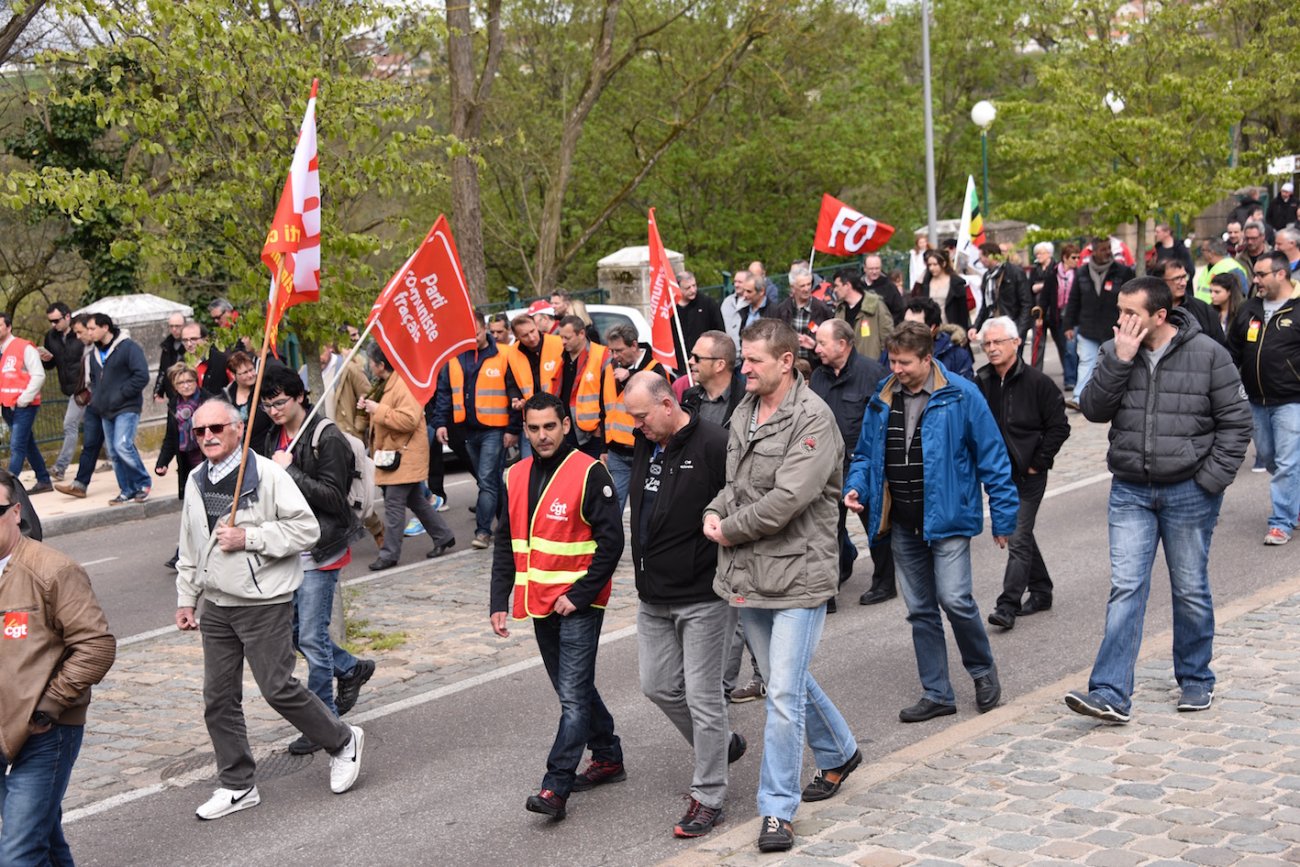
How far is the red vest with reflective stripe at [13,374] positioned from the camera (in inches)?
615

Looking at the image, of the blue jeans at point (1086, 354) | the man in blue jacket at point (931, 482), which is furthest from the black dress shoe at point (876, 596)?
the blue jeans at point (1086, 354)

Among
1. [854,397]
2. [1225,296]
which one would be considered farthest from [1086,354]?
[854,397]

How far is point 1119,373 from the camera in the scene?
6812 mm

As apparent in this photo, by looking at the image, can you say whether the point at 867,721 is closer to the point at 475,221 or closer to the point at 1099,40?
the point at 475,221

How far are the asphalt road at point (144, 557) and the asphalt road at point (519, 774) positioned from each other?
11.5 feet

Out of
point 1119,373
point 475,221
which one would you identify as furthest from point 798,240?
point 1119,373

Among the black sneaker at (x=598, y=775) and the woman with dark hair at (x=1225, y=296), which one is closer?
the black sneaker at (x=598, y=775)

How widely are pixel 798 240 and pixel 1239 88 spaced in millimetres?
10455

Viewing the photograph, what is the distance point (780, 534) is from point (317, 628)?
8.71 feet

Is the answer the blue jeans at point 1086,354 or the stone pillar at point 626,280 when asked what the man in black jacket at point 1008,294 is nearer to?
the blue jeans at point 1086,354

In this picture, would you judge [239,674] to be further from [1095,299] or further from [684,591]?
[1095,299]

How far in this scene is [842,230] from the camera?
15898 mm

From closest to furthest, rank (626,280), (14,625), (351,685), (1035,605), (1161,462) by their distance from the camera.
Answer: (14,625), (1161,462), (351,685), (1035,605), (626,280)

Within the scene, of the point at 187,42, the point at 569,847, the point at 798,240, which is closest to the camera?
the point at 569,847
